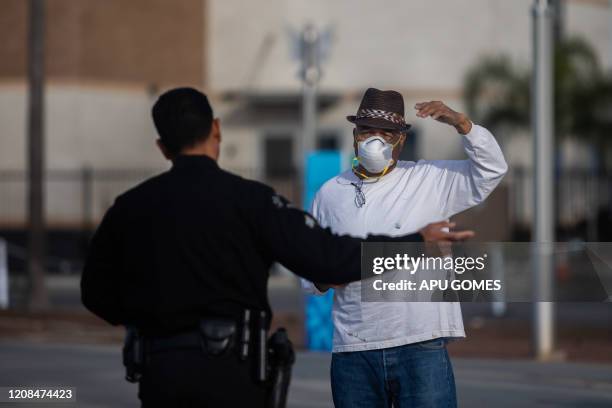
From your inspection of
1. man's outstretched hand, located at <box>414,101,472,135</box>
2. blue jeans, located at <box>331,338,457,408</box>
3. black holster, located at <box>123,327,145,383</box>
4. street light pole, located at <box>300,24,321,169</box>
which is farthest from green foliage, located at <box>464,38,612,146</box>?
black holster, located at <box>123,327,145,383</box>

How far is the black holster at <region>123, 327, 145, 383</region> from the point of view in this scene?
425cm

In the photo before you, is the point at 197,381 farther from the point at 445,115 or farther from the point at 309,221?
the point at 445,115

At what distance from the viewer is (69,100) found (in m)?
28.1

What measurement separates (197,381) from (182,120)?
0.91 metres

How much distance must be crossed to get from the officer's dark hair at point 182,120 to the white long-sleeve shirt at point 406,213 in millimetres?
916

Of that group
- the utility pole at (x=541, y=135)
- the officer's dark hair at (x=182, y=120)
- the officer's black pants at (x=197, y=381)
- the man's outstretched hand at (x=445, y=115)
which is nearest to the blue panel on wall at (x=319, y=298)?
the utility pole at (x=541, y=135)

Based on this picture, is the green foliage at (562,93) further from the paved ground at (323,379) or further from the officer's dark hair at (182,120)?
the officer's dark hair at (182,120)

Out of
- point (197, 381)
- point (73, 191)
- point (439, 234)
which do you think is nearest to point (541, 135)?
point (439, 234)

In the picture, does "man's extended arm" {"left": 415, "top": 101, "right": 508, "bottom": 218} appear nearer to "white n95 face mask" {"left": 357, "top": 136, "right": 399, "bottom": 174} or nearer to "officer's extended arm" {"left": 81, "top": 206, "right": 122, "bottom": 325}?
"white n95 face mask" {"left": 357, "top": 136, "right": 399, "bottom": 174}

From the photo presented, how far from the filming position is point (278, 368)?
14.1ft

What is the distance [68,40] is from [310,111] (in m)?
14.9

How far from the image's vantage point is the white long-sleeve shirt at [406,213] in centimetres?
488

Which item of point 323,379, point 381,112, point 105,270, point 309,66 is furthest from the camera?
point 309,66

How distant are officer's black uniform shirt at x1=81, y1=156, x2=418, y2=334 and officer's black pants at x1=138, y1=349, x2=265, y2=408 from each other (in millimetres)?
111
